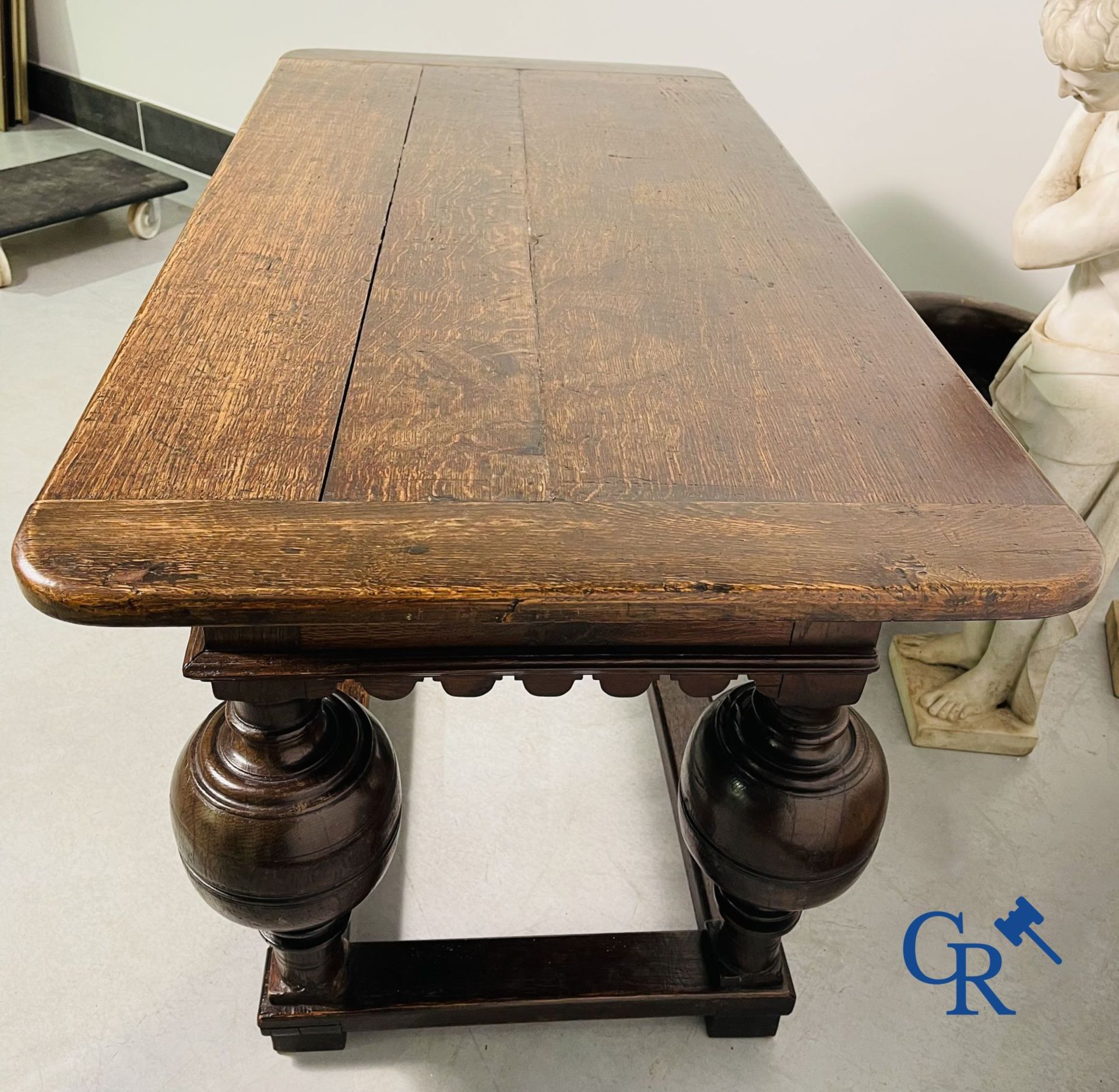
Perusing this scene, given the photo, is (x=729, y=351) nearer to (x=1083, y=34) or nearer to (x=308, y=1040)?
(x=1083, y=34)

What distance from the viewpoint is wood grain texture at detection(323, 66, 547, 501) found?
2.30ft

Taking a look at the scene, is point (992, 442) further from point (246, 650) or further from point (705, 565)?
point (246, 650)

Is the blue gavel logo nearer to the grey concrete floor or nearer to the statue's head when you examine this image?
the grey concrete floor

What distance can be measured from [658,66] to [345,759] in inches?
50.0

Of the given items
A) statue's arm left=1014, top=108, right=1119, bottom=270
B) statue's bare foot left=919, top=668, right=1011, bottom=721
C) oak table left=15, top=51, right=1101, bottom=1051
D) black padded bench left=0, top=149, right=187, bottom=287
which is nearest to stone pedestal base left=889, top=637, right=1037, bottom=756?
statue's bare foot left=919, top=668, right=1011, bottom=721

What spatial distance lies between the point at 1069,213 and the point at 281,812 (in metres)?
0.96

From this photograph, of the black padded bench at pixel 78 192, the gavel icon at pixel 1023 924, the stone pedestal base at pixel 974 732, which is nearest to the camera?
the gavel icon at pixel 1023 924

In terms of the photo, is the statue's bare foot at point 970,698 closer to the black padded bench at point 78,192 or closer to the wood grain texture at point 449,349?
the wood grain texture at point 449,349

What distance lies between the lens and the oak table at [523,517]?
62cm

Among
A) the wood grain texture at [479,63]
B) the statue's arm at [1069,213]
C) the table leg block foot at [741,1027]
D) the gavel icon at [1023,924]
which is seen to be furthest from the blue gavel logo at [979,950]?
the wood grain texture at [479,63]

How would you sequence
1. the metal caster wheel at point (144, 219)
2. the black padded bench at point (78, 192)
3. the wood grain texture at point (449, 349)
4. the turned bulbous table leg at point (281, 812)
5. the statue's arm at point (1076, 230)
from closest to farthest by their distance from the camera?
1. the wood grain texture at point (449, 349)
2. the turned bulbous table leg at point (281, 812)
3. the statue's arm at point (1076, 230)
4. the black padded bench at point (78, 192)
5. the metal caster wheel at point (144, 219)

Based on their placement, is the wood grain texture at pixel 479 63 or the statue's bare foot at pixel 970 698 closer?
the statue's bare foot at pixel 970 698

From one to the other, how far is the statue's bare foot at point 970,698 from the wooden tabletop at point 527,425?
0.65 meters

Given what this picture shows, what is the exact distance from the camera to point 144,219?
106 inches
